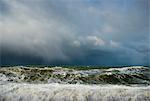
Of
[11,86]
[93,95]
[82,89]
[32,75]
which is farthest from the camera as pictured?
[32,75]

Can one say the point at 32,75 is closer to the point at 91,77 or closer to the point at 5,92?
the point at 91,77

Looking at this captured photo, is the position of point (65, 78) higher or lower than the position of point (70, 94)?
higher

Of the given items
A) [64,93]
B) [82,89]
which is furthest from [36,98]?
[82,89]

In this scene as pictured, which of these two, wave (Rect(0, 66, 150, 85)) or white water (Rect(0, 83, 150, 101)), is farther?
wave (Rect(0, 66, 150, 85))

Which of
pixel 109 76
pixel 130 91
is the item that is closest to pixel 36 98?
pixel 130 91

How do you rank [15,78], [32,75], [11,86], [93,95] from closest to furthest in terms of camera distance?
[93,95]
[11,86]
[15,78]
[32,75]

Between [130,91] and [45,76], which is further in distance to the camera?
[45,76]

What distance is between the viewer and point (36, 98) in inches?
705

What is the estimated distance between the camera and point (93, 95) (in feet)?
58.0

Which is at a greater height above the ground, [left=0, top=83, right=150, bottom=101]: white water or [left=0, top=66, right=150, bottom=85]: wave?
[left=0, top=66, right=150, bottom=85]: wave

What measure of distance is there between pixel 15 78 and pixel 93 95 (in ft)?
32.5

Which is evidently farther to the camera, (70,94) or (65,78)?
(65,78)

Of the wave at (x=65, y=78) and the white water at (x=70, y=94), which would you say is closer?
the white water at (x=70, y=94)

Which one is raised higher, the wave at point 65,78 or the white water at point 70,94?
the wave at point 65,78
